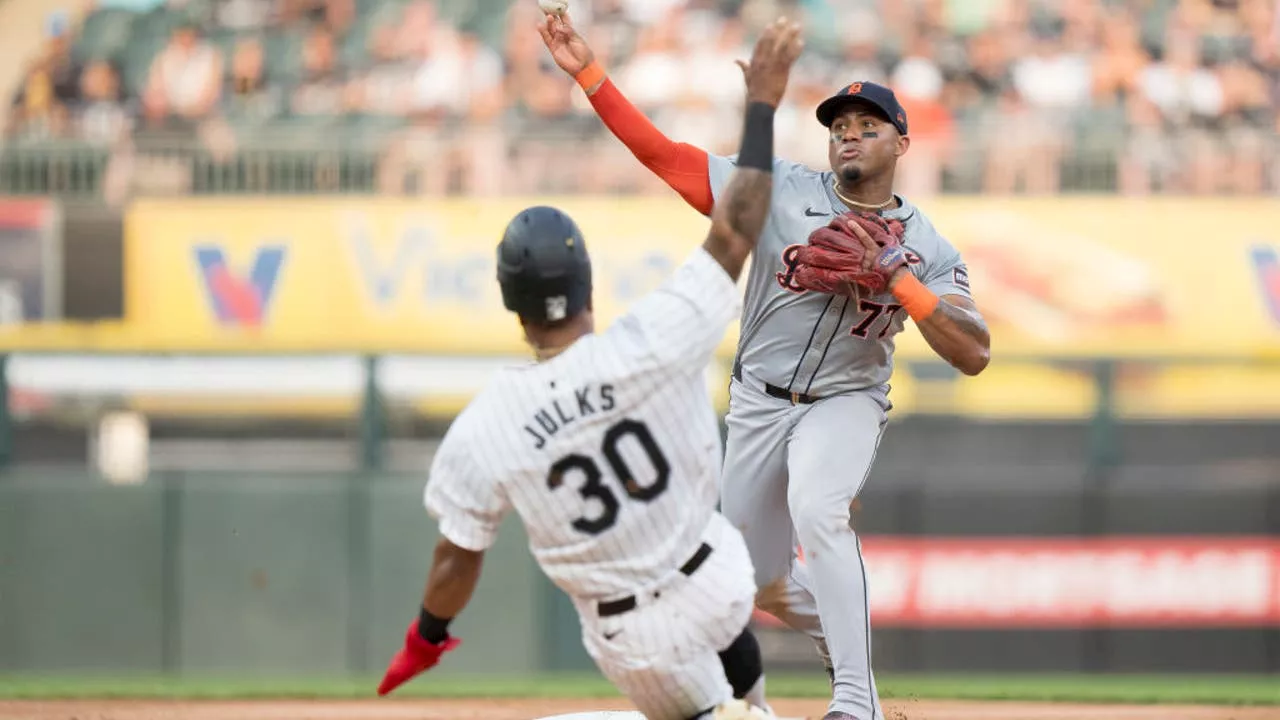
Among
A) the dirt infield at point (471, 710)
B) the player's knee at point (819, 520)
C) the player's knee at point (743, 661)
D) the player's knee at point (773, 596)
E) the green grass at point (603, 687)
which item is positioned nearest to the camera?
the player's knee at point (743, 661)

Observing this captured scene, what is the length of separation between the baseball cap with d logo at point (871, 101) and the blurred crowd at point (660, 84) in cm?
715

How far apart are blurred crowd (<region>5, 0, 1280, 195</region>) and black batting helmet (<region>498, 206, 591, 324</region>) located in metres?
8.32

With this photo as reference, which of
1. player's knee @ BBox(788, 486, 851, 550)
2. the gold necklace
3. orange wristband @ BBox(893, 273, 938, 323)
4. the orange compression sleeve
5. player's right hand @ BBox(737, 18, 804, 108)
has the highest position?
player's right hand @ BBox(737, 18, 804, 108)

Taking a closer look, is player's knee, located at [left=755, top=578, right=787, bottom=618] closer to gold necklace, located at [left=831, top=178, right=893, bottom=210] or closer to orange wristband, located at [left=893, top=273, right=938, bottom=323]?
orange wristband, located at [left=893, top=273, right=938, bottom=323]

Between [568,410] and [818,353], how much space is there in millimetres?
1378

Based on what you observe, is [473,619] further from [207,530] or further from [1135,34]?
[1135,34]

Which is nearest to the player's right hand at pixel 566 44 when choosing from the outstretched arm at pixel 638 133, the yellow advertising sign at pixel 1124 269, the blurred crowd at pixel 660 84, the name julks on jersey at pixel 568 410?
the outstretched arm at pixel 638 133

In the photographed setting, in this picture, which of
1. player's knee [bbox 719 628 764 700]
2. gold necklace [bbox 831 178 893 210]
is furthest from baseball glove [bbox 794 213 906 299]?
player's knee [bbox 719 628 764 700]

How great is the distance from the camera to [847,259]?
420cm

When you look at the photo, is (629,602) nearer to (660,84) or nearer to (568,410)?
(568,410)

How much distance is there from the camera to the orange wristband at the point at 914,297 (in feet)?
13.5

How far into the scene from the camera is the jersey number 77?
10.7 ft

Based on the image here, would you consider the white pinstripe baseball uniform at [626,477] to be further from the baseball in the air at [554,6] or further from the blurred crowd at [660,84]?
the blurred crowd at [660,84]

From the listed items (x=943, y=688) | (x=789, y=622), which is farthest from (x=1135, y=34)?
(x=789, y=622)
